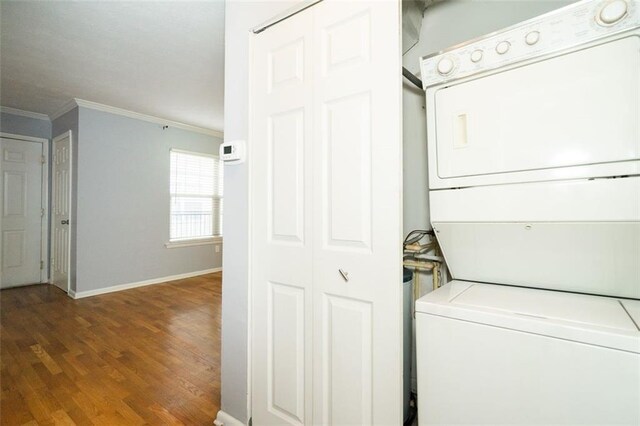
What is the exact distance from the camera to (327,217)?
1.19 metres

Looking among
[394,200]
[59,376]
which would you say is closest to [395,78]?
[394,200]

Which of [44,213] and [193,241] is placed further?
[193,241]

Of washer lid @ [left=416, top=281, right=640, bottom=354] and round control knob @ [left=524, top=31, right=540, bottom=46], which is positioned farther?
round control knob @ [left=524, top=31, right=540, bottom=46]

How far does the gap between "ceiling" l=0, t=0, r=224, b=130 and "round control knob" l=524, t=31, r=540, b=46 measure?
184 centimetres

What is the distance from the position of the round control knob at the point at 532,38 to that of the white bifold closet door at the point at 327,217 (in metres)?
0.40

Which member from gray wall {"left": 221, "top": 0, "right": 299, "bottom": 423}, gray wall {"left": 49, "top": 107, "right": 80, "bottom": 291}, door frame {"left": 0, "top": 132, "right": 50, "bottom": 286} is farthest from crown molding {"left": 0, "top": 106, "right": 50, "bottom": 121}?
gray wall {"left": 221, "top": 0, "right": 299, "bottom": 423}

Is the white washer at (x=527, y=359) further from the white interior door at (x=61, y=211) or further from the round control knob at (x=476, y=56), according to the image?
the white interior door at (x=61, y=211)

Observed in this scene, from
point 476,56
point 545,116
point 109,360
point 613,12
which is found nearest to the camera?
point 613,12

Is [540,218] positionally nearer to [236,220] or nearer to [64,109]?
[236,220]

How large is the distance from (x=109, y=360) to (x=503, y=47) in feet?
10.0

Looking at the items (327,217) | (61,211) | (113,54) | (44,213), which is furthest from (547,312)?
(44,213)

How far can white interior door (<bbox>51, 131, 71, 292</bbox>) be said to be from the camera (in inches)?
153

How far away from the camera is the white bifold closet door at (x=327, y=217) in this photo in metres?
1.03

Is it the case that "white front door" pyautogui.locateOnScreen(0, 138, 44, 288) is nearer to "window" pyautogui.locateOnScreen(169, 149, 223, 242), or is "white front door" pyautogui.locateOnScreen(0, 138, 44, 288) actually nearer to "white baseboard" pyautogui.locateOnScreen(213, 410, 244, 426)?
"window" pyautogui.locateOnScreen(169, 149, 223, 242)
